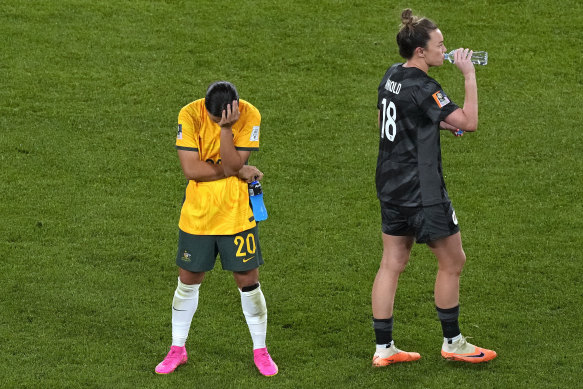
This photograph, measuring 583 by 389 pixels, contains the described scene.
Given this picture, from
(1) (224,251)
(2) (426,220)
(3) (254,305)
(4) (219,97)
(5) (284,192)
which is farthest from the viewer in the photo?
(5) (284,192)

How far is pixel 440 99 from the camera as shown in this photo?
6.12 m

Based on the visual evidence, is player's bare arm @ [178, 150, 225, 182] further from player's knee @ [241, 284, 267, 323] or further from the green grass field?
the green grass field

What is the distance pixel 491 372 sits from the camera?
6543mm

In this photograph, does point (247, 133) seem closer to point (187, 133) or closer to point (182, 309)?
point (187, 133)

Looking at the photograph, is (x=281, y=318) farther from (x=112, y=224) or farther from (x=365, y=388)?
(x=112, y=224)

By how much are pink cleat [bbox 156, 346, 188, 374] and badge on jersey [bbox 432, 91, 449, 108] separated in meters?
2.34

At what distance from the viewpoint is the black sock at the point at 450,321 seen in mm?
6617

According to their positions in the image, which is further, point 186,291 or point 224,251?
point 186,291

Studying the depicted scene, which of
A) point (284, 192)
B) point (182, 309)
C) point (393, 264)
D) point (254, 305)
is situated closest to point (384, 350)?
point (393, 264)

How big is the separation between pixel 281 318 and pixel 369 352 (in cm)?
84

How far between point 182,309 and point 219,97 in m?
1.47

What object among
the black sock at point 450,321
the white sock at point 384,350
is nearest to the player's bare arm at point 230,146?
the white sock at point 384,350

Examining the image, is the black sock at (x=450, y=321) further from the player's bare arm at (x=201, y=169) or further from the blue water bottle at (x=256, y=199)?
the player's bare arm at (x=201, y=169)

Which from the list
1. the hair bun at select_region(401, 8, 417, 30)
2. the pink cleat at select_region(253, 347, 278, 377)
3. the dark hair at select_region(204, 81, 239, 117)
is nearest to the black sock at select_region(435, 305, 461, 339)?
the pink cleat at select_region(253, 347, 278, 377)
